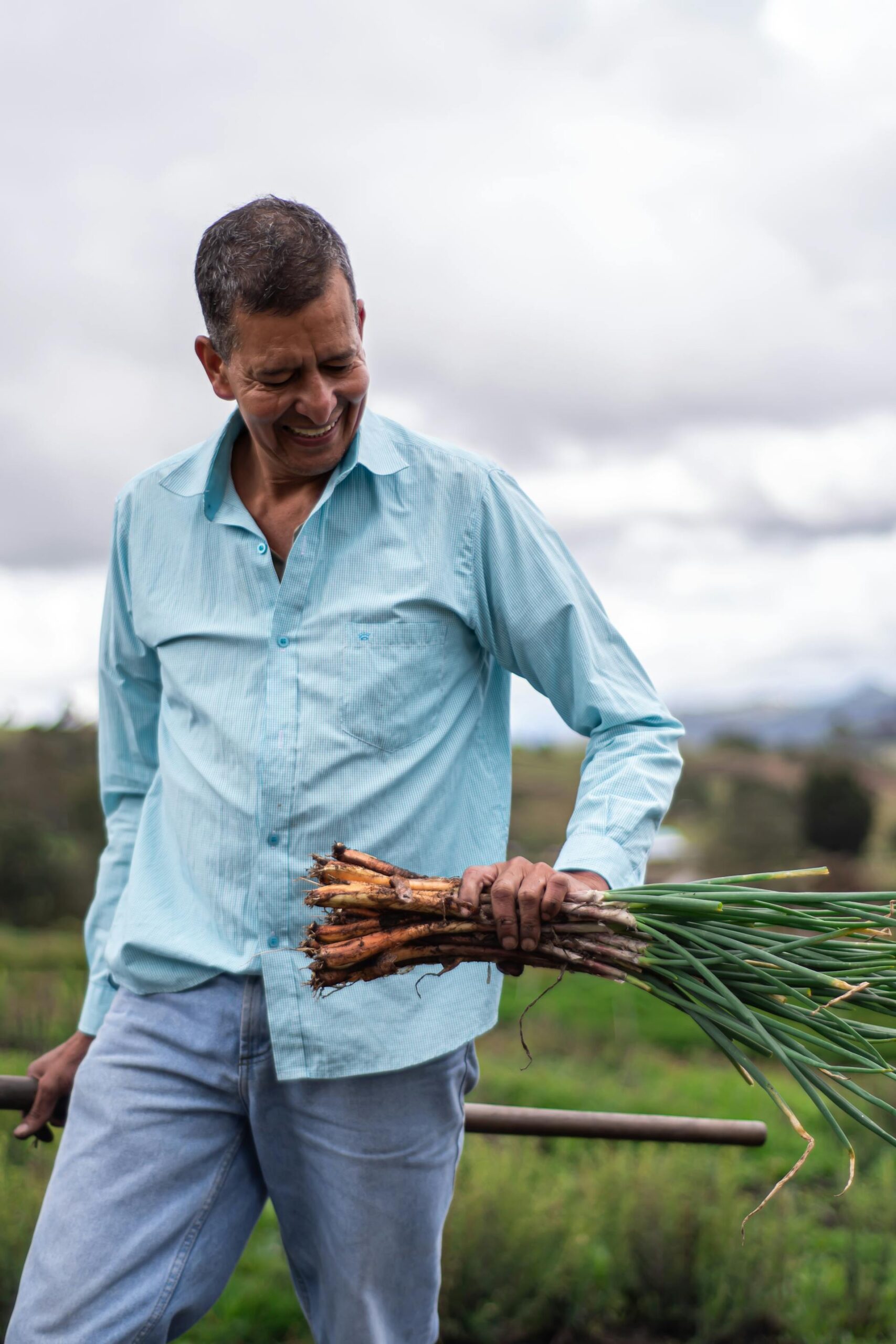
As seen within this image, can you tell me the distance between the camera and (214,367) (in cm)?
226

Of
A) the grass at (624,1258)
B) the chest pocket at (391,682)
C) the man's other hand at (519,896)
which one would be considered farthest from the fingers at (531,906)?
the grass at (624,1258)

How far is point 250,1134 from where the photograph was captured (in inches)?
86.0

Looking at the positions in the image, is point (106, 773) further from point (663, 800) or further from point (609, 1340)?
point (609, 1340)

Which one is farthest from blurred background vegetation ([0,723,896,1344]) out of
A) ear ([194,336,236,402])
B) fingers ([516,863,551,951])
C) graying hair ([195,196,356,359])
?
graying hair ([195,196,356,359])

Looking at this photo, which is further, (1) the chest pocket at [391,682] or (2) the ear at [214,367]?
(2) the ear at [214,367]

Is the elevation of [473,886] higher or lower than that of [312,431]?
lower

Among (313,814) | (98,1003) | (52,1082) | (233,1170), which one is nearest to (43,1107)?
(52,1082)

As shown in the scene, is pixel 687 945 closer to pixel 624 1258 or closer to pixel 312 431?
pixel 312 431

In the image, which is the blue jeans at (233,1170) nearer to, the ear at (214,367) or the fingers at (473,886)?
the fingers at (473,886)

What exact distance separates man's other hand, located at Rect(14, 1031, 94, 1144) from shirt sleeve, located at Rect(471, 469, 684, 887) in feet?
3.64

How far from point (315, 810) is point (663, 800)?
58 cm

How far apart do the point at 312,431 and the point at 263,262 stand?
0.94 feet

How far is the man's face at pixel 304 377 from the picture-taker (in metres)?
2.02

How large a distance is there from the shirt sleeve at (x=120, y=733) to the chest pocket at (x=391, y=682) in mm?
583
